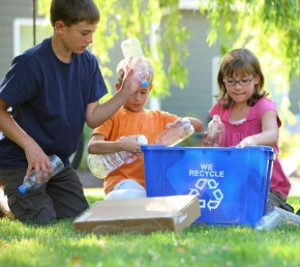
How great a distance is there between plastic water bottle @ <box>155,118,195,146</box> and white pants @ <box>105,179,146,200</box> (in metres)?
0.41

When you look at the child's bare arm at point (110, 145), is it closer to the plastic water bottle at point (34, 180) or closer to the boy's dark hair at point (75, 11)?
the plastic water bottle at point (34, 180)

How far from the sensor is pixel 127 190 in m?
4.85

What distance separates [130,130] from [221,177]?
41.8 inches

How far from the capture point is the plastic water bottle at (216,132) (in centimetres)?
512

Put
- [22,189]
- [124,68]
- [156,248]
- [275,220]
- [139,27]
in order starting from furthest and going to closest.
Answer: [139,27] < [124,68] < [22,189] < [275,220] < [156,248]

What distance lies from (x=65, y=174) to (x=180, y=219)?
1544mm

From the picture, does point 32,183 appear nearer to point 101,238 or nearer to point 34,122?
point 34,122

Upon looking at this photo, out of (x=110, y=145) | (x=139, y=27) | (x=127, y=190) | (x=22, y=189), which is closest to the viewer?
(x=22, y=189)

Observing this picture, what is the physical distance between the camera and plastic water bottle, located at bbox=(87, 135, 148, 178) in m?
5.19

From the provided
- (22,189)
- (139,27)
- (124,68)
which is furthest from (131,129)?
(139,27)

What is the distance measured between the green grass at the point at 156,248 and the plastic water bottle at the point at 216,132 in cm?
100

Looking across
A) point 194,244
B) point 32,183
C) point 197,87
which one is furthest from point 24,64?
point 197,87

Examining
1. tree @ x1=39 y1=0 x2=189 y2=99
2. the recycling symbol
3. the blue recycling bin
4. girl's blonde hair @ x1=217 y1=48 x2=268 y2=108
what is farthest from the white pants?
tree @ x1=39 y1=0 x2=189 y2=99

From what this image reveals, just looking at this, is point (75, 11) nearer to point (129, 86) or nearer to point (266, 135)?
point (129, 86)
